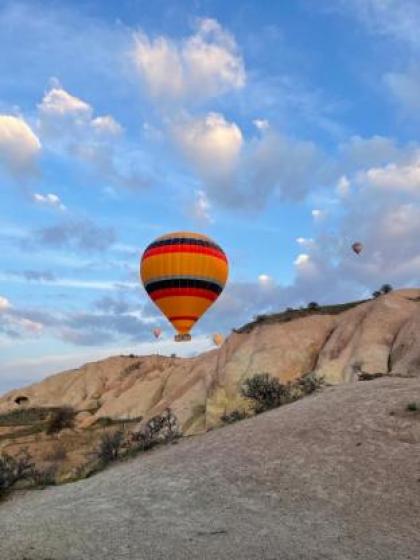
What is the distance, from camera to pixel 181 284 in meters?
56.0

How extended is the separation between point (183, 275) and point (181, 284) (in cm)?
106

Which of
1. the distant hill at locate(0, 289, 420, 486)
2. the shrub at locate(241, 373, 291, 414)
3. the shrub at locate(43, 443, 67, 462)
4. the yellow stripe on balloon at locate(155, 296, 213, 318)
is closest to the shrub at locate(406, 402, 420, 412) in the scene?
the shrub at locate(241, 373, 291, 414)

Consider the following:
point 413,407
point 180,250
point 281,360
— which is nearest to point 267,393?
point 413,407

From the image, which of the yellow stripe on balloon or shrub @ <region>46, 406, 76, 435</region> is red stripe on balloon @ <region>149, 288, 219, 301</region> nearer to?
the yellow stripe on balloon

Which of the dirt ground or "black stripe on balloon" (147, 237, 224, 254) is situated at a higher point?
"black stripe on balloon" (147, 237, 224, 254)

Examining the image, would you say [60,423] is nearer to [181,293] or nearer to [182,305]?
[182,305]

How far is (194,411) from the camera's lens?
1913 inches

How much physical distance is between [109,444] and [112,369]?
68795 mm

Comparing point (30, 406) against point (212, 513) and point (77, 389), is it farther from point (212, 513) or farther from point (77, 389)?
point (212, 513)

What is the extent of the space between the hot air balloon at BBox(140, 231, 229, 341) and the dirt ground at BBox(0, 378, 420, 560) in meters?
36.9

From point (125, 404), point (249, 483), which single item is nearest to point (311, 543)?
point (249, 483)

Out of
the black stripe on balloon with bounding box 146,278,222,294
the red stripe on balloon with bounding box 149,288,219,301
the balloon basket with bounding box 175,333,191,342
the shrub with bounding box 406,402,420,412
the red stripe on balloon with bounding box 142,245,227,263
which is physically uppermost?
the red stripe on balloon with bounding box 142,245,227,263

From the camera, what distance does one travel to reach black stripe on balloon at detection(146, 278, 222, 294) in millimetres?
55906

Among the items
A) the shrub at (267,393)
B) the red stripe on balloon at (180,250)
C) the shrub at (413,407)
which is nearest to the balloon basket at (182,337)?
the red stripe on balloon at (180,250)
